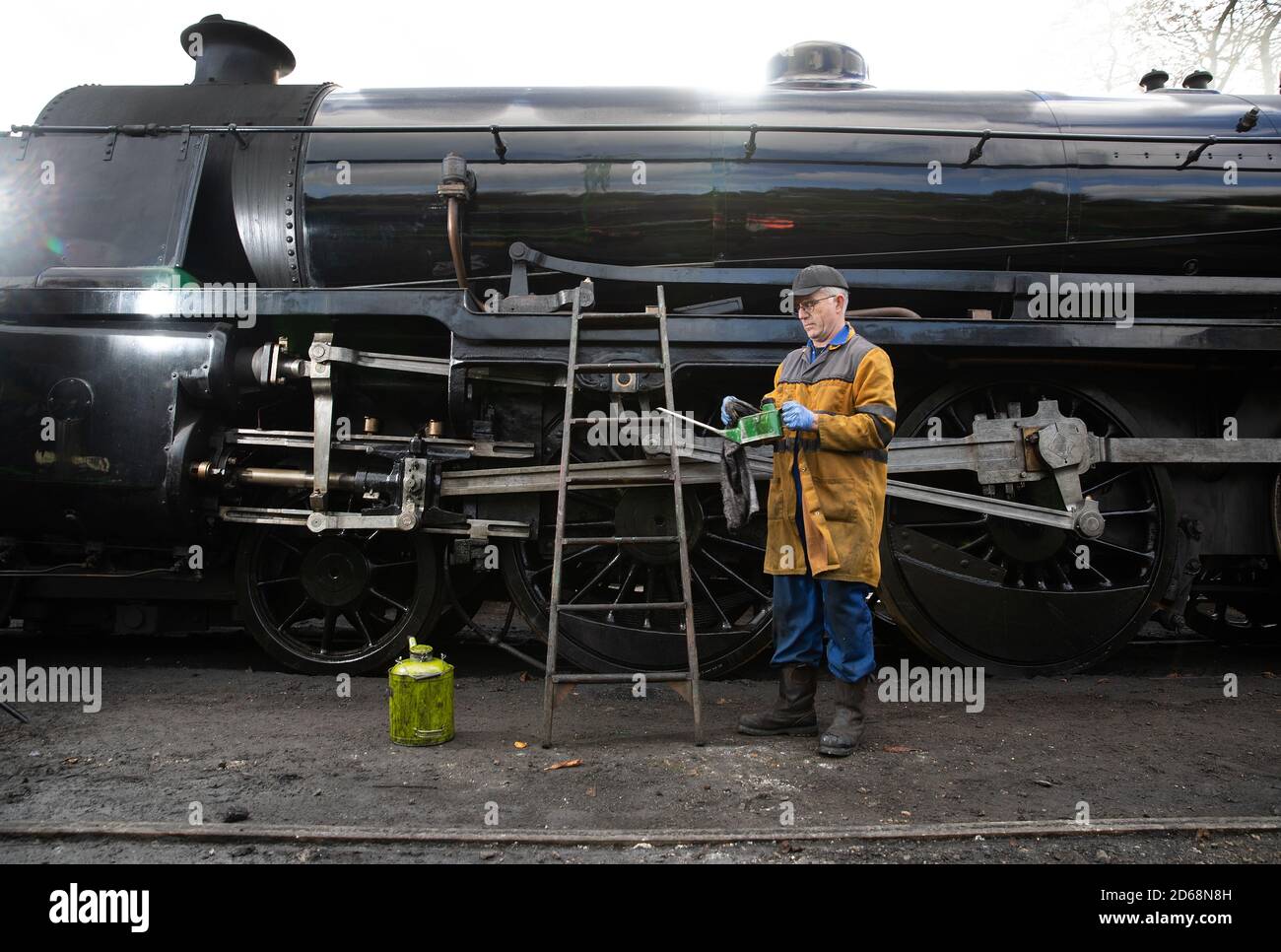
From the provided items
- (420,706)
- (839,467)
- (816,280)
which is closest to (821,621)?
(839,467)

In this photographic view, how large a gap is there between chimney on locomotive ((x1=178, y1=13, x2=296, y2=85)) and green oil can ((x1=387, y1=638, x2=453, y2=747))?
3.46 metres

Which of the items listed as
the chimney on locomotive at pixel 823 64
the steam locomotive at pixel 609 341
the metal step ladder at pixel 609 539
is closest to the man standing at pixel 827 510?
the metal step ladder at pixel 609 539

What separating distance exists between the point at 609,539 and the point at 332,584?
5.43 ft

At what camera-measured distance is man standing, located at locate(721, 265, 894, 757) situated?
3092 millimetres

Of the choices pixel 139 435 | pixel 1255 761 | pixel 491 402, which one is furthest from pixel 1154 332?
pixel 139 435

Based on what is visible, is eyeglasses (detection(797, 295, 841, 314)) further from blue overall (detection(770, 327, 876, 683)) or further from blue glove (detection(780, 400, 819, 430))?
blue glove (detection(780, 400, 819, 430))

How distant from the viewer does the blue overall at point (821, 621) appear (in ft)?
10.3

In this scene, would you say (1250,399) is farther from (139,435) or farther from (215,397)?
(139,435)

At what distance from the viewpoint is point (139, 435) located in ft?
12.6

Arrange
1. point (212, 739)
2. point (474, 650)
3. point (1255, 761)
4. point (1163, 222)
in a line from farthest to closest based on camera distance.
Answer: point (474, 650) < point (1163, 222) < point (212, 739) < point (1255, 761)

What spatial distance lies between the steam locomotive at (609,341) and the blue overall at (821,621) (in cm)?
65

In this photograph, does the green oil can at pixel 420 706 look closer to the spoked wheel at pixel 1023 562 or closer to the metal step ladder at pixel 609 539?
the metal step ladder at pixel 609 539

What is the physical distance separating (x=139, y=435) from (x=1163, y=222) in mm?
4918

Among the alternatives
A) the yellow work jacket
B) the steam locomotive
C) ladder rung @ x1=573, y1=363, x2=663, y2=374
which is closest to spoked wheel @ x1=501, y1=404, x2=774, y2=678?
the steam locomotive
